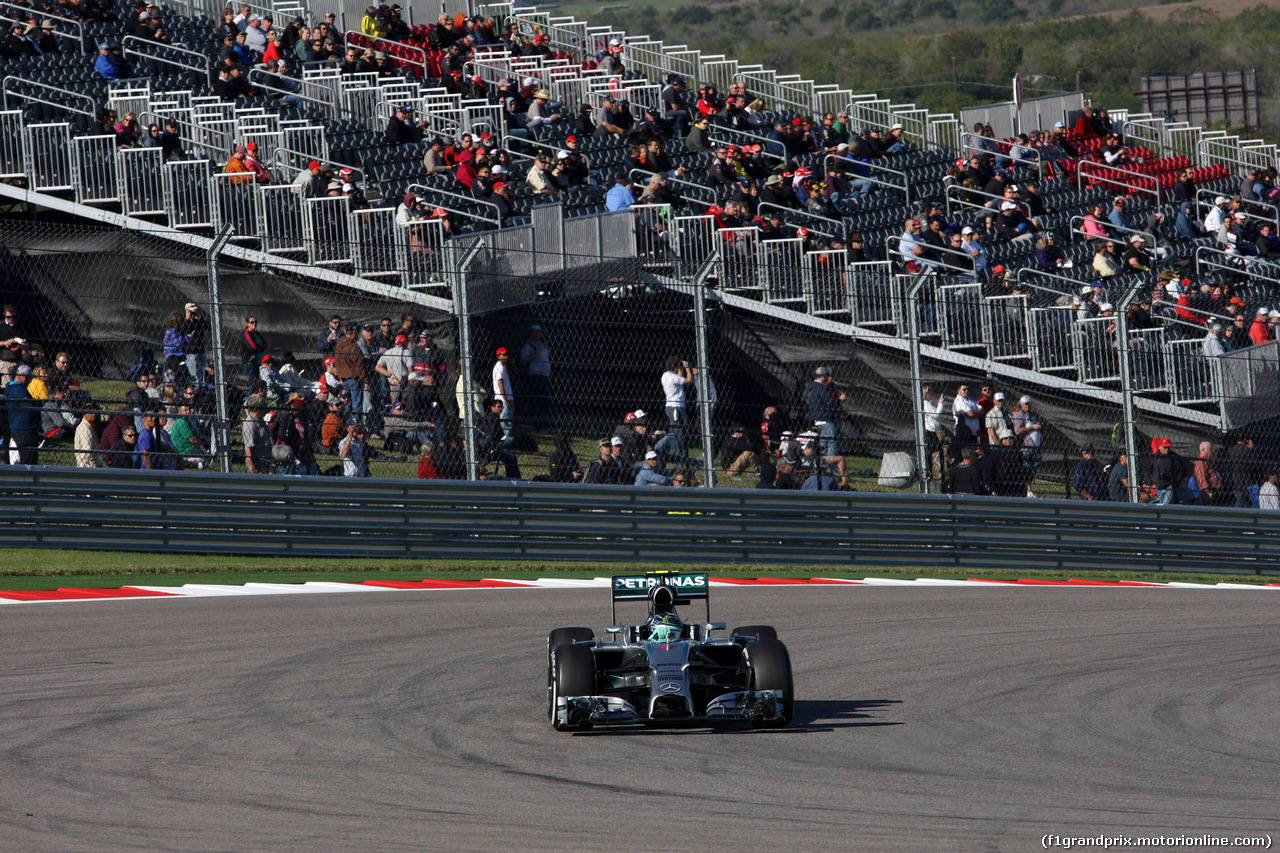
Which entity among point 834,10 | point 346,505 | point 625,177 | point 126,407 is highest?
point 834,10

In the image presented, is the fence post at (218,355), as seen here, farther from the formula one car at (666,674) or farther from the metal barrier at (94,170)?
the metal barrier at (94,170)

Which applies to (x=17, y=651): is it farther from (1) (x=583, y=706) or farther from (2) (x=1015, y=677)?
(2) (x=1015, y=677)

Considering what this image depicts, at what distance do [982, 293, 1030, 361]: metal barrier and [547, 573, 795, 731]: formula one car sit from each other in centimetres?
1248

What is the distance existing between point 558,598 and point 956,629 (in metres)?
3.17

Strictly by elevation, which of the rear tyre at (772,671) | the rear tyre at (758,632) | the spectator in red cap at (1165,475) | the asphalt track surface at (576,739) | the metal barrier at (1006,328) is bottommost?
the asphalt track surface at (576,739)

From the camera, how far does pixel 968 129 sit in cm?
3319

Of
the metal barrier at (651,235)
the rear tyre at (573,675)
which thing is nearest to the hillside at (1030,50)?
the metal barrier at (651,235)

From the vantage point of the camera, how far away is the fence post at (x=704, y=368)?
15.1 meters

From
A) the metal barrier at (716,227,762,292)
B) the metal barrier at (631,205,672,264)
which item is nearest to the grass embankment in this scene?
the metal barrier at (716,227,762,292)

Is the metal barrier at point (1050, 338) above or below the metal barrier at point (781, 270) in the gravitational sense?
below

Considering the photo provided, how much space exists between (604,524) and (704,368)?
5.43ft

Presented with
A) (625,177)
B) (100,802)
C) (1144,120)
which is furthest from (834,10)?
(100,802)

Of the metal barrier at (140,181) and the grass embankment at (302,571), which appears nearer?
the grass embankment at (302,571)

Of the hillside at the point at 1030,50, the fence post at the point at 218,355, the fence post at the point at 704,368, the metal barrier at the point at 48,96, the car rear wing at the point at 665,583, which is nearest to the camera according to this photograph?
the car rear wing at the point at 665,583
